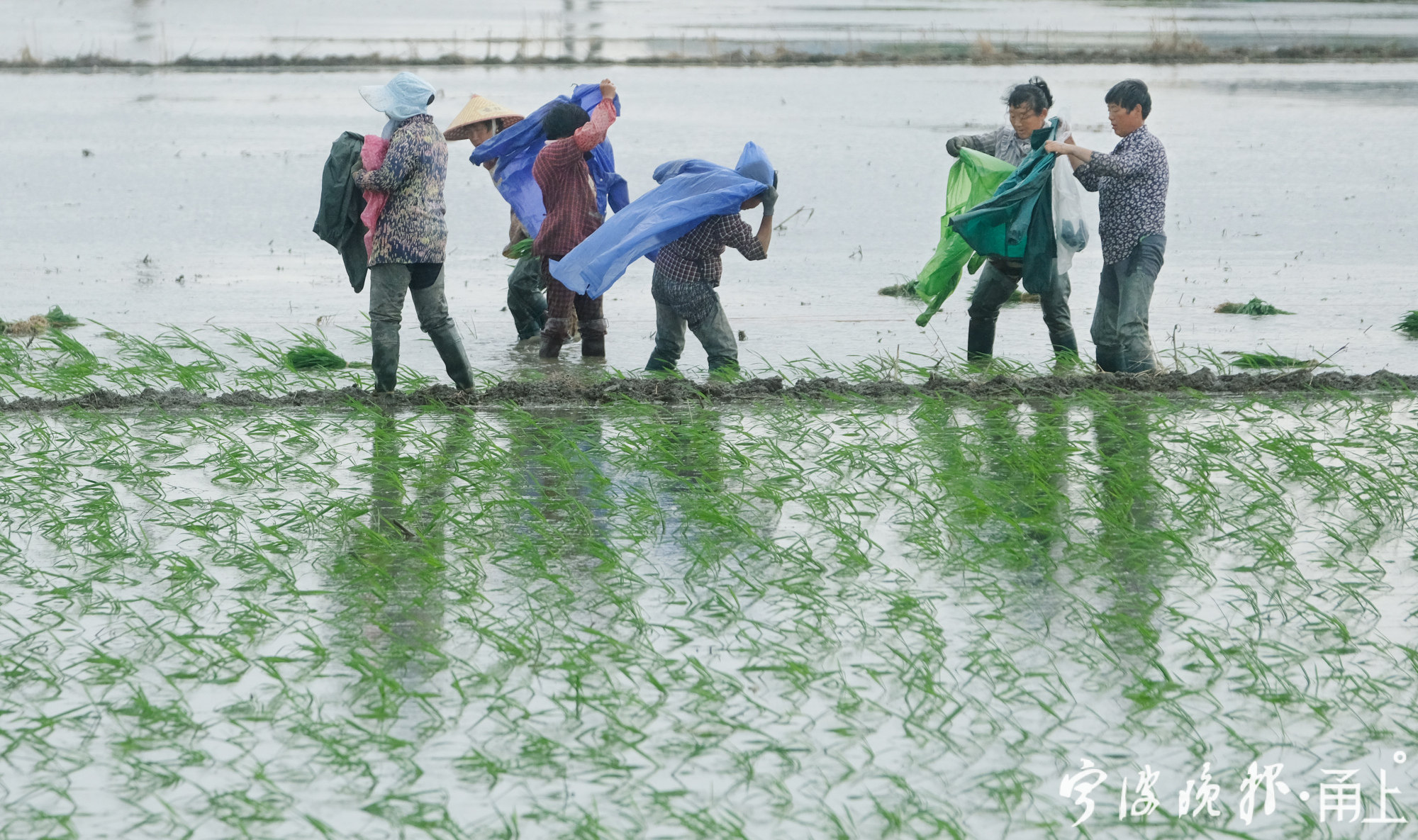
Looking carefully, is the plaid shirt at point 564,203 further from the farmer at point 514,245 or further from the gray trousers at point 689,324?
the gray trousers at point 689,324

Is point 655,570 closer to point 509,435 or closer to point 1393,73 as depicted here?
point 509,435

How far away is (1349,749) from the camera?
4.28 metres

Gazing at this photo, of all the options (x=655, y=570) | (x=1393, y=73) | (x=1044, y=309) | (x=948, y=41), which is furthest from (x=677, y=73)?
(x=655, y=570)

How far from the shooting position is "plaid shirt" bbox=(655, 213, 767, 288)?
8055 mm

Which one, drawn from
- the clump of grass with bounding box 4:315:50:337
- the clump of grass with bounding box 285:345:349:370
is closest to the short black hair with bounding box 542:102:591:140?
the clump of grass with bounding box 285:345:349:370

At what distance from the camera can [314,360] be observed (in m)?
8.81

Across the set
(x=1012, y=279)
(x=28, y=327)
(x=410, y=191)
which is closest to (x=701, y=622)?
(x=410, y=191)

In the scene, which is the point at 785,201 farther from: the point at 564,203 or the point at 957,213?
the point at 564,203

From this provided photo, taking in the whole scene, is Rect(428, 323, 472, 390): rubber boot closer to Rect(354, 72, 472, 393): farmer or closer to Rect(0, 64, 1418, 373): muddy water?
Rect(354, 72, 472, 393): farmer

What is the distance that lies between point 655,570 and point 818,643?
0.86 m

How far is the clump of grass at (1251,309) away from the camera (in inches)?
397

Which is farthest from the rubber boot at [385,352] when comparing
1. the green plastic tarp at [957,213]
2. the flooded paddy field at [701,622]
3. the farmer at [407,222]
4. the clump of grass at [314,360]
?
the green plastic tarp at [957,213]

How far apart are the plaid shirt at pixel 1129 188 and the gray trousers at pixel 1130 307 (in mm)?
64

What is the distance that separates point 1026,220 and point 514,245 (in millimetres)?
3129
